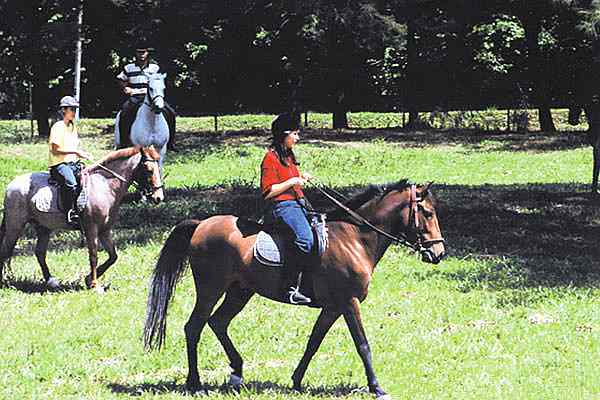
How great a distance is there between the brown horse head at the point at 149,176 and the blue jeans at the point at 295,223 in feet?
15.2

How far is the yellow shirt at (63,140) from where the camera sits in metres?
13.6

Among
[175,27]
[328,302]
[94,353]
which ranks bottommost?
[94,353]

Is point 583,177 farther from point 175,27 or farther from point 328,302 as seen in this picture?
point 328,302

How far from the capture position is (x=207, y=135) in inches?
1716

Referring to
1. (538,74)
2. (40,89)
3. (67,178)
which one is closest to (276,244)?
(67,178)

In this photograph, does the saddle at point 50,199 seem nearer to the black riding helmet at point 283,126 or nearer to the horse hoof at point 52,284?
the horse hoof at point 52,284

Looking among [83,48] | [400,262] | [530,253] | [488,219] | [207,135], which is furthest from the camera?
[83,48]

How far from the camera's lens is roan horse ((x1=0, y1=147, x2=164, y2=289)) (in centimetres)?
1367

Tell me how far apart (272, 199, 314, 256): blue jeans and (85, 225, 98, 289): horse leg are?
5.50 meters

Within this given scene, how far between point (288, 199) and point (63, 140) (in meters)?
5.54

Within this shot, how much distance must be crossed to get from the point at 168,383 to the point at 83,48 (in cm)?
4269

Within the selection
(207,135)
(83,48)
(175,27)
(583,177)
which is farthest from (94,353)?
(83,48)

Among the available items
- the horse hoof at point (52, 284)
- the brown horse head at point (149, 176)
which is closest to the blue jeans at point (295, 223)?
the brown horse head at point (149, 176)

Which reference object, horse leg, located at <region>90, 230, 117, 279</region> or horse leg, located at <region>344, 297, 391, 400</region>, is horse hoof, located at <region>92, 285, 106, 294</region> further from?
horse leg, located at <region>344, 297, 391, 400</region>
